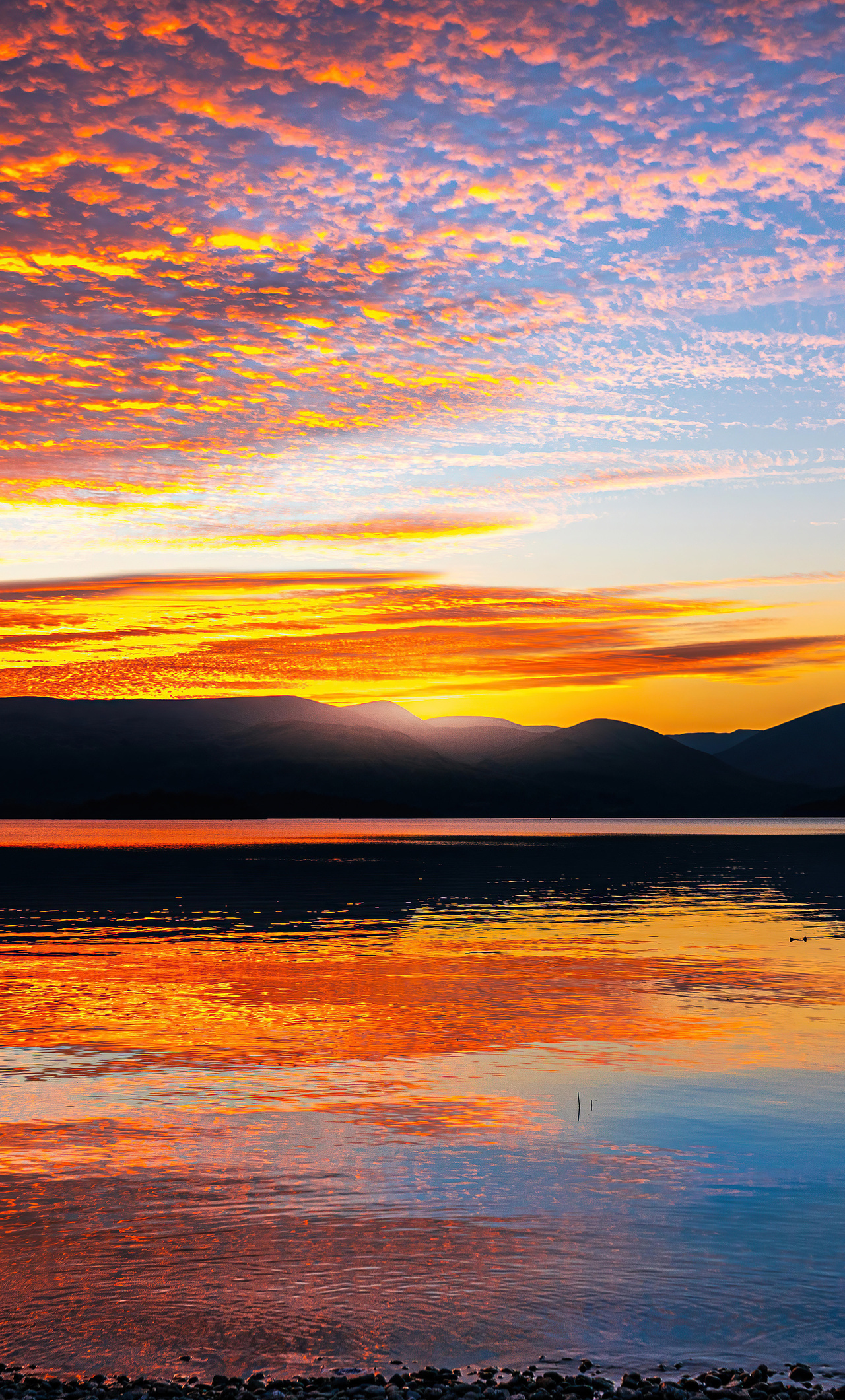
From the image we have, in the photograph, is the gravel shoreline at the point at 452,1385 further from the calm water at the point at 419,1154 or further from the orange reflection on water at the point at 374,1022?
the orange reflection on water at the point at 374,1022

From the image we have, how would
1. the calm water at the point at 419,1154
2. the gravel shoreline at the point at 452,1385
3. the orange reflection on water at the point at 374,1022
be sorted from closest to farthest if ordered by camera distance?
the gravel shoreline at the point at 452,1385
the calm water at the point at 419,1154
the orange reflection on water at the point at 374,1022

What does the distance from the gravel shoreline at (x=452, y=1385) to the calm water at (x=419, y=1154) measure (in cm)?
40

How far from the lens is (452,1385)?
10.9 metres

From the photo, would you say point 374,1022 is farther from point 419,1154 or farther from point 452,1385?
point 452,1385

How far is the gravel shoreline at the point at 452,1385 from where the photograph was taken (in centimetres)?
1070

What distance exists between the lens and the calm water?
40.9 ft

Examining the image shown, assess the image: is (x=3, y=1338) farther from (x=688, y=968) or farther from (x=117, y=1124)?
(x=688, y=968)

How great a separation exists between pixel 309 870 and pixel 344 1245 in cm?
8872

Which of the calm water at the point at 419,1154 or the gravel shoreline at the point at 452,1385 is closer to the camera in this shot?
the gravel shoreline at the point at 452,1385

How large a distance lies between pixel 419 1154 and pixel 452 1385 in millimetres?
7549

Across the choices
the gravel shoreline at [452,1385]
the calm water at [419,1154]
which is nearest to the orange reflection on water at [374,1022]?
the calm water at [419,1154]

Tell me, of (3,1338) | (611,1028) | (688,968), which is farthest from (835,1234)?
(688,968)

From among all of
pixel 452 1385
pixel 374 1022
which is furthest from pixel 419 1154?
pixel 374 1022

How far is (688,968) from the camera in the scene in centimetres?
4016
